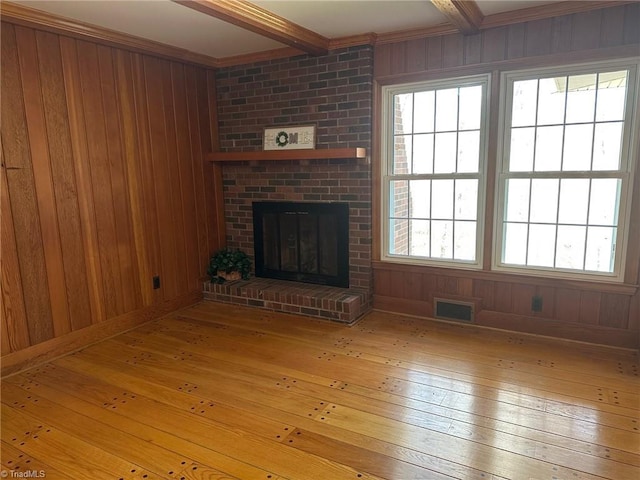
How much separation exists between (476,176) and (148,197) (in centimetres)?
286

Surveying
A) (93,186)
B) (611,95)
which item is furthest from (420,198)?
(93,186)

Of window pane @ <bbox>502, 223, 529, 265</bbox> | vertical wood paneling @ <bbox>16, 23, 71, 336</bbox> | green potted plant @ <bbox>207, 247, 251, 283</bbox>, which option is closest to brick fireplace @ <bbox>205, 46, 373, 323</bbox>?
green potted plant @ <bbox>207, 247, 251, 283</bbox>

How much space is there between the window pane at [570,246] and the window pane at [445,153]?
38.5 inches

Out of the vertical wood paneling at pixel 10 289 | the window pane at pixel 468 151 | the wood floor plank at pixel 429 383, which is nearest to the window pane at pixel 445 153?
the window pane at pixel 468 151

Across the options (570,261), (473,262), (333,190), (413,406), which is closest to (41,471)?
(413,406)

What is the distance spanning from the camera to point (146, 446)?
2148 millimetres

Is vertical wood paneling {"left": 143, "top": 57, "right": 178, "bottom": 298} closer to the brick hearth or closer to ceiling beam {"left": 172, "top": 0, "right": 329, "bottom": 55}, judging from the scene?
the brick hearth

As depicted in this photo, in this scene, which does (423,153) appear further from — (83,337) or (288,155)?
(83,337)

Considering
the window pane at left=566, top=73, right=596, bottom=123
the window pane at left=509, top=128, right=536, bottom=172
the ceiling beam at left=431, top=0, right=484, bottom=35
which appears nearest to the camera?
the ceiling beam at left=431, top=0, right=484, bottom=35

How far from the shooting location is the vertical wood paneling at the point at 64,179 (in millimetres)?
3064

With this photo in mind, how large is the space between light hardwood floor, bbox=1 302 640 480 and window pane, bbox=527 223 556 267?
61cm

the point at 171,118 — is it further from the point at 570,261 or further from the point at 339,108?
the point at 570,261

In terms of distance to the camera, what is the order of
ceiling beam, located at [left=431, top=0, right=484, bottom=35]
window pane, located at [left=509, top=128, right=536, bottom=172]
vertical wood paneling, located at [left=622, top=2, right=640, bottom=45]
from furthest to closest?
window pane, located at [left=509, top=128, right=536, bottom=172] < vertical wood paneling, located at [left=622, top=2, right=640, bottom=45] < ceiling beam, located at [left=431, top=0, right=484, bottom=35]

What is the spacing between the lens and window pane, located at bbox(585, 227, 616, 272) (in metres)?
3.12
